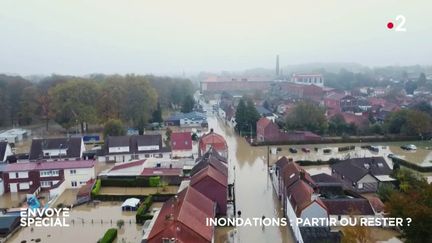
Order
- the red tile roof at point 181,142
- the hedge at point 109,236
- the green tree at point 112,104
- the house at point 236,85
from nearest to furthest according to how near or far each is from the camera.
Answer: the hedge at point 109,236 < the red tile roof at point 181,142 < the green tree at point 112,104 < the house at point 236,85

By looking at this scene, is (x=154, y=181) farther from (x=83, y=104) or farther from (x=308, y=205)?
(x=83, y=104)

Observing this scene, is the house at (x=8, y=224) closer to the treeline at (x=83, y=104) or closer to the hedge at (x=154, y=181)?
the hedge at (x=154, y=181)

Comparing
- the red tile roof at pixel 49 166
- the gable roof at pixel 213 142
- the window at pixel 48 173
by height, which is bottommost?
the window at pixel 48 173

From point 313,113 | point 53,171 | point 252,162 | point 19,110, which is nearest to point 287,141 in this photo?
point 313,113

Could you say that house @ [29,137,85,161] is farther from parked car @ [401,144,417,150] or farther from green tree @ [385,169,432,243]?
parked car @ [401,144,417,150]

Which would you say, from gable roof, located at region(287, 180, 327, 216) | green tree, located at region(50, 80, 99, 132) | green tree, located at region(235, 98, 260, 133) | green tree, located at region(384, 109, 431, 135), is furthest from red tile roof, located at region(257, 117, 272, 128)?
gable roof, located at region(287, 180, 327, 216)

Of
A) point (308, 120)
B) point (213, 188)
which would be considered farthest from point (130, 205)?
point (308, 120)

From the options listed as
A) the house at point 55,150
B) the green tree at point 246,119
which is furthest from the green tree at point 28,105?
the green tree at point 246,119
